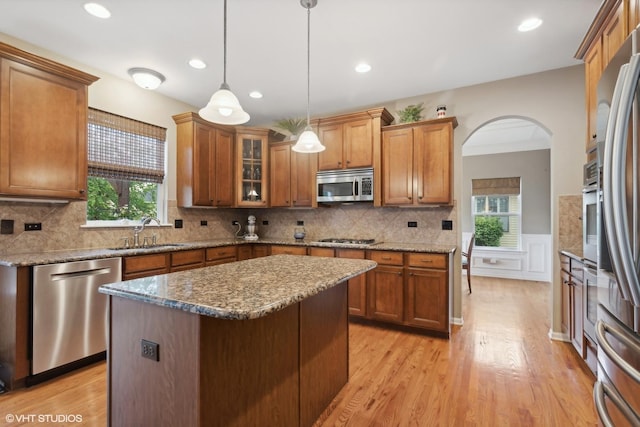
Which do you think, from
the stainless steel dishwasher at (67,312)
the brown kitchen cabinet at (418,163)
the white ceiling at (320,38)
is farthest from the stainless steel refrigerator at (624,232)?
the stainless steel dishwasher at (67,312)

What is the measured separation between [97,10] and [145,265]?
83.4 inches

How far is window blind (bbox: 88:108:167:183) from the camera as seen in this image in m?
3.10

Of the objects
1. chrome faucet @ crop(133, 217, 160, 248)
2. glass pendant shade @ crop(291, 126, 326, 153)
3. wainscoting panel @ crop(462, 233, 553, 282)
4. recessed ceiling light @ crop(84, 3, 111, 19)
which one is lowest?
wainscoting panel @ crop(462, 233, 553, 282)

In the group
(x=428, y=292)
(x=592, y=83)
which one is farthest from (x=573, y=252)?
(x=592, y=83)

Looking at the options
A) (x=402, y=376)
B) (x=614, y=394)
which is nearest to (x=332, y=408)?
(x=402, y=376)

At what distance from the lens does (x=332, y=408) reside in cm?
190

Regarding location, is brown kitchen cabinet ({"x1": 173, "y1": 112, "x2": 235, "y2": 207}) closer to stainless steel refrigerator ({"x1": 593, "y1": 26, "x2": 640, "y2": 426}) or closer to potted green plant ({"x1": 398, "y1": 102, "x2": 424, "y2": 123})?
potted green plant ({"x1": 398, "y1": 102, "x2": 424, "y2": 123})

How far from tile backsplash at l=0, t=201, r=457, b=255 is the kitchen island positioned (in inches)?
80.6

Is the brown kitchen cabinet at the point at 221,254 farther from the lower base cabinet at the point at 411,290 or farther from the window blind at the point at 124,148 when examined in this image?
the lower base cabinet at the point at 411,290

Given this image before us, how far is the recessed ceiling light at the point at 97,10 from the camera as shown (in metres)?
2.18

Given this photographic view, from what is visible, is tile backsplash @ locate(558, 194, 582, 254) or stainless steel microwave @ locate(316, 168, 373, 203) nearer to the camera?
tile backsplash @ locate(558, 194, 582, 254)

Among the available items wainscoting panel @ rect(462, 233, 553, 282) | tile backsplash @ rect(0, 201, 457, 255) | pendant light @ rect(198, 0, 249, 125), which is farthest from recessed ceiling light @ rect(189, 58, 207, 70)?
wainscoting panel @ rect(462, 233, 553, 282)

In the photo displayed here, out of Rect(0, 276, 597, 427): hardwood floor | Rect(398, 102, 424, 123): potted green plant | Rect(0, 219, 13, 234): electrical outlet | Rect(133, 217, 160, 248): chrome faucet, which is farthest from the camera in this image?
Rect(398, 102, 424, 123): potted green plant

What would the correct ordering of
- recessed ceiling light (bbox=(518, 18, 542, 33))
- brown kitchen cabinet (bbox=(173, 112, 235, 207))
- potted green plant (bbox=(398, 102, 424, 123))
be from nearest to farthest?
recessed ceiling light (bbox=(518, 18, 542, 33)), potted green plant (bbox=(398, 102, 424, 123)), brown kitchen cabinet (bbox=(173, 112, 235, 207))
